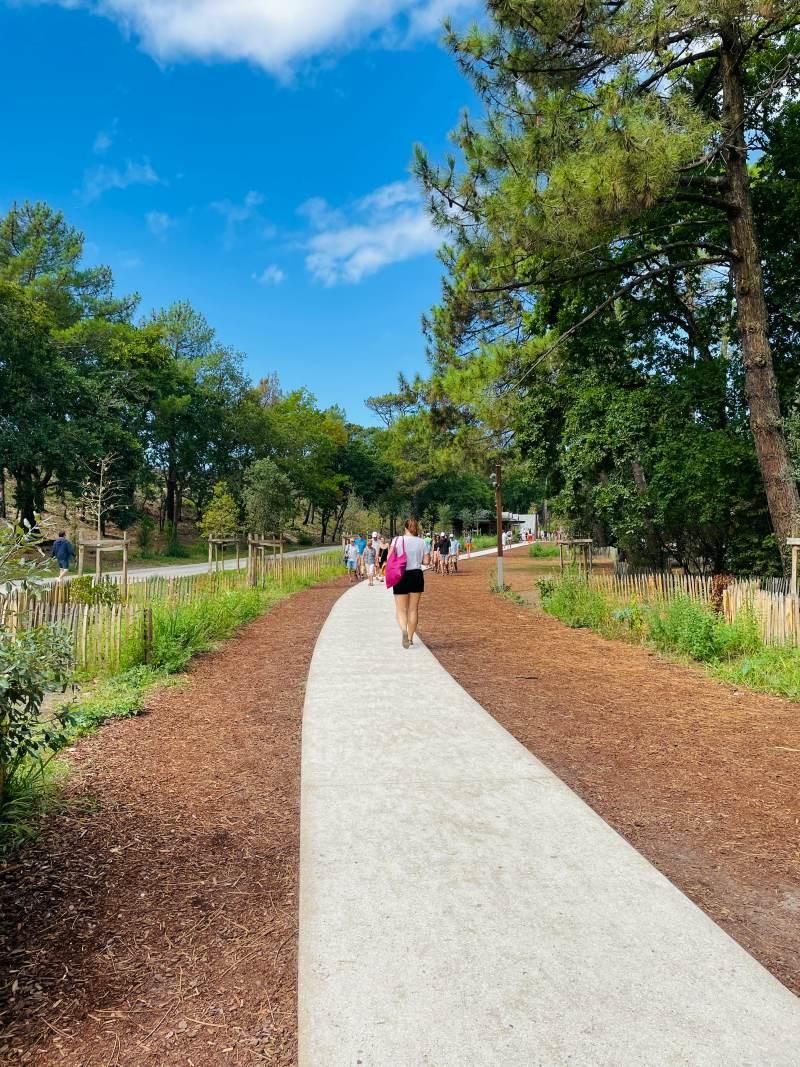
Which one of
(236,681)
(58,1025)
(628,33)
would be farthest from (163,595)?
(628,33)

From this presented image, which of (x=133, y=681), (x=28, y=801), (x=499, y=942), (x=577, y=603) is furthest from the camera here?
(x=577, y=603)

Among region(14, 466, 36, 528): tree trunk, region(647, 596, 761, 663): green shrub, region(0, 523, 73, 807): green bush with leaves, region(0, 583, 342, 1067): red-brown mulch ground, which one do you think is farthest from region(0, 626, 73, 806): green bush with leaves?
region(14, 466, 36, 528): tree trunk

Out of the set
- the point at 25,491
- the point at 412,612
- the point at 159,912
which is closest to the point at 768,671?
the point at 412,612

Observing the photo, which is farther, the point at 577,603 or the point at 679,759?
the point at 577,603

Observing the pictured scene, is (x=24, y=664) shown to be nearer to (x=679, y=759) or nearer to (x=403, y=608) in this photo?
(x=679, y=759)

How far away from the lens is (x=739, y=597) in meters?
8.72

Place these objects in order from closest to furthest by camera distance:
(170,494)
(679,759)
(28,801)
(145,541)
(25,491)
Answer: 1. (28,801)
2. (679,759)
3. (25,491)
4. (145,541)
5. (170,494)

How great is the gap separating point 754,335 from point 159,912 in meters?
11.1

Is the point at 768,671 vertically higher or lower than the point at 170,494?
lower

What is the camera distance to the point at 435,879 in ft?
9.73

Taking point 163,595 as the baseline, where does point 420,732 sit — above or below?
below

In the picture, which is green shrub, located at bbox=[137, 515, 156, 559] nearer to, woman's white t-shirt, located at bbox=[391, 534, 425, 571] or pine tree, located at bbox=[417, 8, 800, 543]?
pine tree, located at bbox=[417, 8, 800, 543]

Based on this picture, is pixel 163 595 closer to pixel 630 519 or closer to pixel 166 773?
pixel 166 773

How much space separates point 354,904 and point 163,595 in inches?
341
